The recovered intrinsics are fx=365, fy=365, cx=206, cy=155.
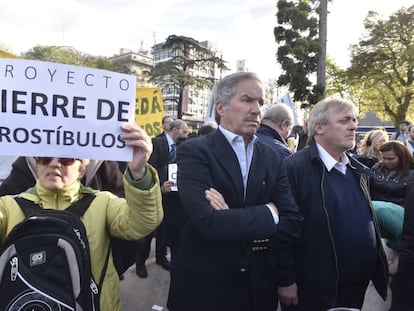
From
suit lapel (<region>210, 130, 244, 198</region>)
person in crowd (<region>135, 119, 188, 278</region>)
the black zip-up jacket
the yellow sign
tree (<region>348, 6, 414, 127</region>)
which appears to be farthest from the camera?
tree (<region>348, 6, 414, 127</region>)

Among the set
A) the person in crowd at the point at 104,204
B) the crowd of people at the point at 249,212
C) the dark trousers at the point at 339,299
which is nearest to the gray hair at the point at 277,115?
the crowd of people at the point at 249,212

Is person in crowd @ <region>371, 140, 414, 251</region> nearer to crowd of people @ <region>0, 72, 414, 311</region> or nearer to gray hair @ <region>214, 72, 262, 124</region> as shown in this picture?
crowd of people @ <region>0, 72, 414, 311</region>

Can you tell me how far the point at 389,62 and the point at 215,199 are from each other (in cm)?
2937

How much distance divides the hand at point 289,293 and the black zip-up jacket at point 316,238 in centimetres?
5

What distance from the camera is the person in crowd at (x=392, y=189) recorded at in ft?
8.49

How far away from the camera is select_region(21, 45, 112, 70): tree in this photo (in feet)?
117

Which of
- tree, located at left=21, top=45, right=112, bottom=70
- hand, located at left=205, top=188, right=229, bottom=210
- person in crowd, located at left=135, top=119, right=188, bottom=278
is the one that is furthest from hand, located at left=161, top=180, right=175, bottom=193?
tree, located at left=21, top=45, right=112, bottom=70

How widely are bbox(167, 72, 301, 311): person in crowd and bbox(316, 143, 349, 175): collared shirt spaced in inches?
18.3

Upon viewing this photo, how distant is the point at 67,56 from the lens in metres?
35.8

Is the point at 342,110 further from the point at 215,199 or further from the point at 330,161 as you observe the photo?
the point at 215,199

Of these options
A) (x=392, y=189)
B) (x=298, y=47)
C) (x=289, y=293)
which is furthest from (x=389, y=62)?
(x=289, y=293)

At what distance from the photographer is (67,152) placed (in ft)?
4.90

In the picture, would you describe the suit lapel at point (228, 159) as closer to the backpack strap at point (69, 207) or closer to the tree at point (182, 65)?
the backpack strap at point (69, 207)

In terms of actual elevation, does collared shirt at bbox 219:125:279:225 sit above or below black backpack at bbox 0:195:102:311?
above
